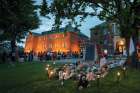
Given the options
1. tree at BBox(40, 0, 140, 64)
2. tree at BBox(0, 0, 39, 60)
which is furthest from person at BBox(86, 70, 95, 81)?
tree at BBox(0, 0, 39, 60)

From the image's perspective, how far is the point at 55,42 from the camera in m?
168

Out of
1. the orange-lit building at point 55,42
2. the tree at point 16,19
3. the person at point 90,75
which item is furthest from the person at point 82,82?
the orange-lit building at point 55,42

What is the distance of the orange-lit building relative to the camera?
15657 centimetres

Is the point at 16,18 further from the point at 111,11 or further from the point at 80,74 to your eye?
the point at 80,74

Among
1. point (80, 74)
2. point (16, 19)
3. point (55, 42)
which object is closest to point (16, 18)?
Answer: point (16, 19)

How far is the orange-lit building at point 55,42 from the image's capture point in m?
157

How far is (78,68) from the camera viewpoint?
98.6ft

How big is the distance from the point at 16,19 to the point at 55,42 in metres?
113

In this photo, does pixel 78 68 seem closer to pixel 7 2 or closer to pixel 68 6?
pixel 68 6

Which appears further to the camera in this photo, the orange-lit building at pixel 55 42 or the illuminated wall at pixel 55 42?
the illuminated wall at pixel 55 42

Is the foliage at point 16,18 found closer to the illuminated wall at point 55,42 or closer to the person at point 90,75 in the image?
the person at point 90,75

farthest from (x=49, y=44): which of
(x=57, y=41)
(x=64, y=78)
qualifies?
(x=64, y=78)

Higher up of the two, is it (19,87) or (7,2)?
(7,2)

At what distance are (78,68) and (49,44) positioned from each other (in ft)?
466
